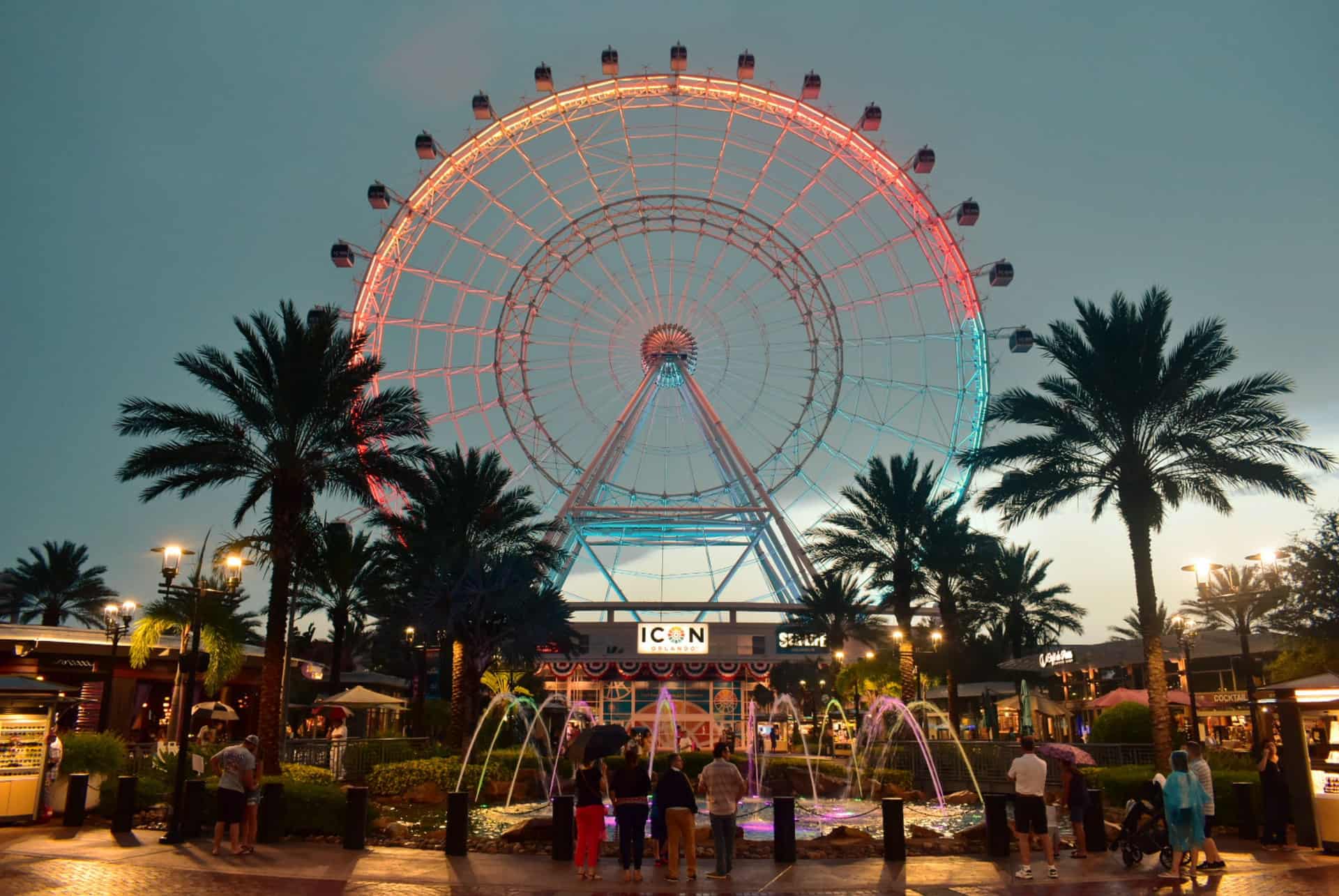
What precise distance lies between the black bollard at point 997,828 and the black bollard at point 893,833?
3.69 ft

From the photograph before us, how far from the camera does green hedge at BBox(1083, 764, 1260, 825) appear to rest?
1554 cm

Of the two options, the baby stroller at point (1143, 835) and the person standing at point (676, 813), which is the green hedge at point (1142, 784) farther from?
the person standing at point (676, 813)

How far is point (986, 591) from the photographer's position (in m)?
44.9

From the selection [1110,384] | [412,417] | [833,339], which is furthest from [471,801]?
[833,339]

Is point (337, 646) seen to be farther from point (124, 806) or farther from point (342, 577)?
point (124, 806)

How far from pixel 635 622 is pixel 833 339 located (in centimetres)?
2269

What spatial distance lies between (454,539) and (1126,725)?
18392 millimetres

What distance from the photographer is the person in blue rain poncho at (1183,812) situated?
11.4 metres

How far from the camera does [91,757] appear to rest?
1750cm

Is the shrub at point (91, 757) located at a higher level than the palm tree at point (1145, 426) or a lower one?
lower

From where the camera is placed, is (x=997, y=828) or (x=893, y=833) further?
(x=997, y=828)

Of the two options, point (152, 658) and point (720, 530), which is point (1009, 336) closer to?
point (720, 530)

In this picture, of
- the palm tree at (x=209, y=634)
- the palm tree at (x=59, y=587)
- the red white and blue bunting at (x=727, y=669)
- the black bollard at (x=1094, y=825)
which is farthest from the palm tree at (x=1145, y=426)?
the palm tree at (x=59, y=587)

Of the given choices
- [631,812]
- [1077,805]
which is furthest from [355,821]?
[1077,805]
